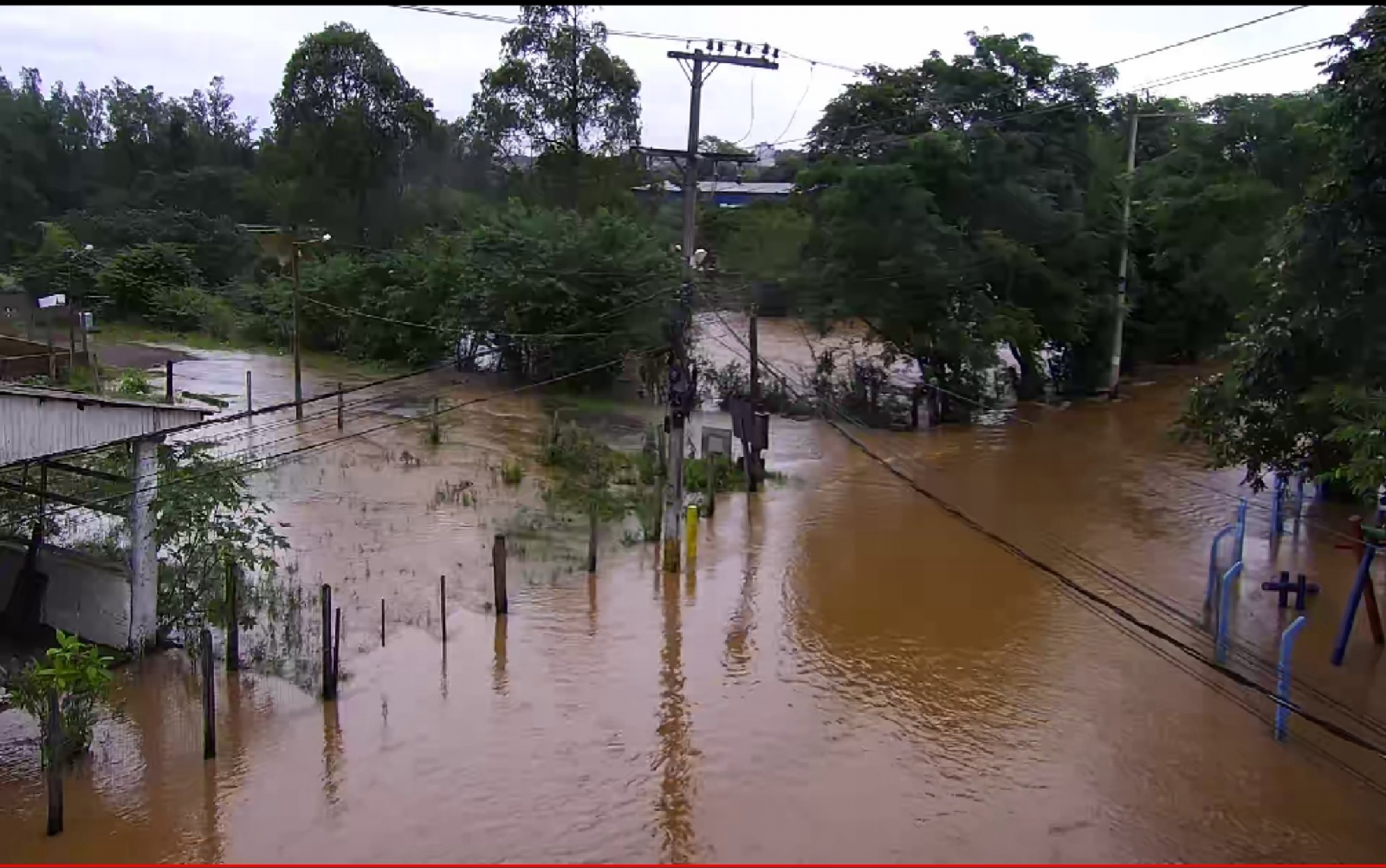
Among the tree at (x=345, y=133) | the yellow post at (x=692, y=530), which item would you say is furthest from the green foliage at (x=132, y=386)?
the tree at (x=345, y=133)

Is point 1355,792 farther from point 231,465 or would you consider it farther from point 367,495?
point 367,495

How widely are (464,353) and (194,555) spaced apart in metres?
20.4

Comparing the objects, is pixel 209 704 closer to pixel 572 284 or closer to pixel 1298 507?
pixel 1298 507

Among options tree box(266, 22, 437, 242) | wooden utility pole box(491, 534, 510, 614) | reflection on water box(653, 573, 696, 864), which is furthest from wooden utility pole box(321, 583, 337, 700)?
tree box(266, 22, 437, 242)

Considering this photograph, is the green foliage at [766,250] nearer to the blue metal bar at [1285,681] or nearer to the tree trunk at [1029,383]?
the tree trunk at [1029,383]

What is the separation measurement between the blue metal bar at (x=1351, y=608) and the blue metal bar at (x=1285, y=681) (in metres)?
1.31

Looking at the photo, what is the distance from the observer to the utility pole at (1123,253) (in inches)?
1120

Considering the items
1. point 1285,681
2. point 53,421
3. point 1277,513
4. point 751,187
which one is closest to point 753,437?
point 1277,513

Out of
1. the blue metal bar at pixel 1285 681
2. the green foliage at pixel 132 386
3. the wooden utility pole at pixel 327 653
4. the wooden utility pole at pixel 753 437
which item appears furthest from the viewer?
the green foliage at pixel 132 386

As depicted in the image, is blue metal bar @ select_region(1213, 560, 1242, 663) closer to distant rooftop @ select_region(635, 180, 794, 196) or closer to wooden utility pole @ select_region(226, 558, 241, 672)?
wooden utility pole @ select_region(226, 558, 241, 672)

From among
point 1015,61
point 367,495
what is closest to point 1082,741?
point 367,495

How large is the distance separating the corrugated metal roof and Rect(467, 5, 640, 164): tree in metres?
27.7

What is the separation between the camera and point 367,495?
20.7 meters

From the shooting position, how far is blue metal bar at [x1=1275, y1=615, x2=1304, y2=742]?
35.7ft
